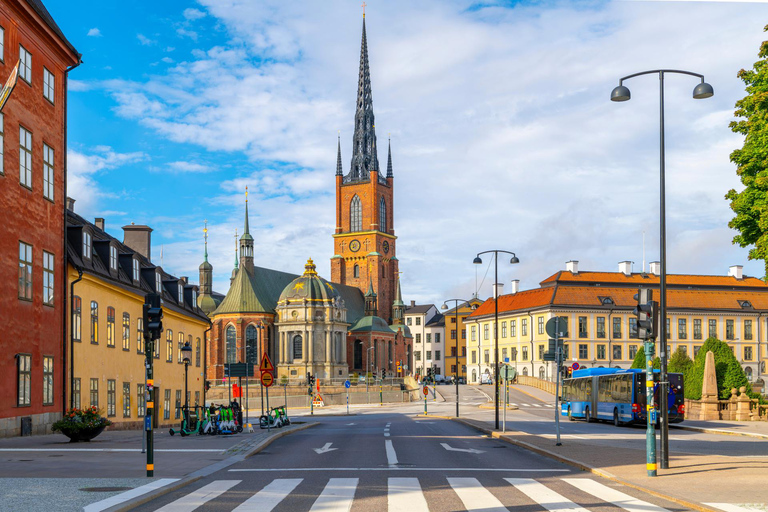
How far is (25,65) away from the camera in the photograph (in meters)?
26.7

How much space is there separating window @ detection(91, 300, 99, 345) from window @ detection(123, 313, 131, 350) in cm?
430

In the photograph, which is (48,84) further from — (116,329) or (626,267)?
(626,267)

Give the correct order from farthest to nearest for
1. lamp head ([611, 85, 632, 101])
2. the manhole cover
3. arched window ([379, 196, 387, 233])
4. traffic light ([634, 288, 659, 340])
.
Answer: arched window ([379, 196, 387, 233]) < lamp head ([611, 85, 632, 101]) < traffic light ([634, 288, 659, 340]) < the manhole cover

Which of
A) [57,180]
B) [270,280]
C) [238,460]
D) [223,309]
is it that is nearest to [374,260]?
[270,280]

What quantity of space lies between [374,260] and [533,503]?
133 metres

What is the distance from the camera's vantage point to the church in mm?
113188

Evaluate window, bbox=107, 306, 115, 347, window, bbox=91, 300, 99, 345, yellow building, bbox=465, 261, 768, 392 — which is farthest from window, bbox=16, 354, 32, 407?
yellow building, bbox=465, 261, 768, 392

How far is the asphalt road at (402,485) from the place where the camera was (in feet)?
38.1

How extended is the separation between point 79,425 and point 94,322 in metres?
10.5

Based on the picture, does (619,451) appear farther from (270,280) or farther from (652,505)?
(270,280)

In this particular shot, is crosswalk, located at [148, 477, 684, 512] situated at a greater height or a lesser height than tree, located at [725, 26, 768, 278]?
lesser

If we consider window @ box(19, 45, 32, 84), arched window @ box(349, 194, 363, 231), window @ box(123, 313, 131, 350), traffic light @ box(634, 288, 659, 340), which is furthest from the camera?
arched window @ box(349, 194, 363, 231)

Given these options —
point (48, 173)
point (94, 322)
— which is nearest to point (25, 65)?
point (48, 173)

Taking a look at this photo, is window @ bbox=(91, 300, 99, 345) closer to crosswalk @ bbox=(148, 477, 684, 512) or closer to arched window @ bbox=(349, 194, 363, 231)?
crosswalk @ bbox=(148, 477, 684, 512)
